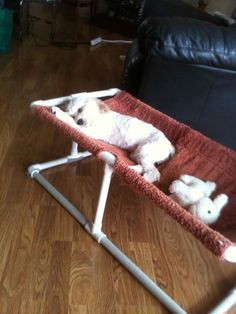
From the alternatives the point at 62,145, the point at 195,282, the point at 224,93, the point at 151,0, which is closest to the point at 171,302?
the point at 195,282

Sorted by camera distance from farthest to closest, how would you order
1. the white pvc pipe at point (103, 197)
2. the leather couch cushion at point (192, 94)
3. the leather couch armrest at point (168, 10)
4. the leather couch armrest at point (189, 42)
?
the leather couch armrest at point (168, 10) → the leather couch cushion at point (192, 94) → the leather couch armrest at point (189, 42) → the white pvc pipe at point (103, 197)

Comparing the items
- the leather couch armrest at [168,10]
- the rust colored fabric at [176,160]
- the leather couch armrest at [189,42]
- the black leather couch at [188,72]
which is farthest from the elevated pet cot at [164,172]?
the leather couch armrest at [168,10]

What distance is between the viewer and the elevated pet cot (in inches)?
39.2

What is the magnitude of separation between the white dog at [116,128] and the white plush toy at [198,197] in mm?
180

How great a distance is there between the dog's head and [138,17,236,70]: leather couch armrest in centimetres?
31

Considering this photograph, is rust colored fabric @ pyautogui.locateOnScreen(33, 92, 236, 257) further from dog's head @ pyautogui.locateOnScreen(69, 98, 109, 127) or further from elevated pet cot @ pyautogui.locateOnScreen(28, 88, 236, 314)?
dog's head @ pyautogui.locateOnScreen(69, 98, 109, 127)

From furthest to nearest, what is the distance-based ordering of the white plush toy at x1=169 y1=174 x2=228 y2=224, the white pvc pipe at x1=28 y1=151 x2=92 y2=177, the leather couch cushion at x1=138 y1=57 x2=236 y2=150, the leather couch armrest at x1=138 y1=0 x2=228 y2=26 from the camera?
the leather couch armrest at x1=138 y1=0 x2=228 y2=26
the white pvc pipe at x1=28 y1=151 x2=92 y2=177
the leather couch cushion at x1=138 y1=57 x2=236 y2=150
the white plush toy at x1=169 y1=174 x2=228 y2=224

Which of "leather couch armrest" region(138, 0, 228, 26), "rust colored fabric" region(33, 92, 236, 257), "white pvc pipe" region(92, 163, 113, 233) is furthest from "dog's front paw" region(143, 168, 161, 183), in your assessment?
"leather couch armrest" region(138, 0, 228, 26)

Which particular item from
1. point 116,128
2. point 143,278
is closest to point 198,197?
point 143,278

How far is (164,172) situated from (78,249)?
0.44 meters

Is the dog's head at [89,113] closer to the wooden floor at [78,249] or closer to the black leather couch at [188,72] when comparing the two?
the black leather couch at [188,72]

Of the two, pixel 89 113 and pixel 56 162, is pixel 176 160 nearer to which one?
pixel 89 113

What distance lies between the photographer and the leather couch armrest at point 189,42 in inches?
53.9

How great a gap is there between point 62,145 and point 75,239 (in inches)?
28.3
